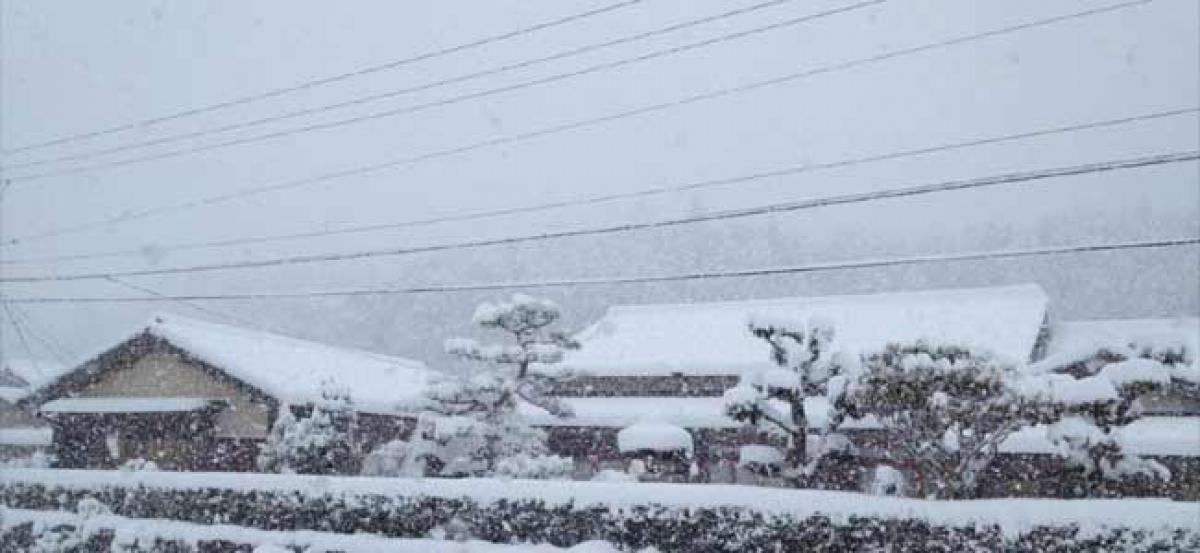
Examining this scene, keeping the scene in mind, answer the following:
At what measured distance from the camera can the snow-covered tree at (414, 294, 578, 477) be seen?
48.9ft

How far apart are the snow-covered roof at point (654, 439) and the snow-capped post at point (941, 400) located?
3726mm

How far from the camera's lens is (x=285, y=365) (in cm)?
2041

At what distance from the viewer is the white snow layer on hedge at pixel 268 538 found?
1046 centimetres

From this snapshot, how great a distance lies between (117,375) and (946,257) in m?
18.2

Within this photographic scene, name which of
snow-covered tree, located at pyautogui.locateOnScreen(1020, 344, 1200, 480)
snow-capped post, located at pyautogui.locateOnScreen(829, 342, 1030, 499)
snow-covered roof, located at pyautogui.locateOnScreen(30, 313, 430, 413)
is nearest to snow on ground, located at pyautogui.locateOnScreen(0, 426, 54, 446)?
snow-covered roof, located at pyautogui.locateOnScreen(30, 313, 430, 413)

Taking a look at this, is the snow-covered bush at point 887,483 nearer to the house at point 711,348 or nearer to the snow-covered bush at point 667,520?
the house at point 711,348

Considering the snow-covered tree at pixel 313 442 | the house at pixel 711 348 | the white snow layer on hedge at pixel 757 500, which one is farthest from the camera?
the house at pixel 711 348

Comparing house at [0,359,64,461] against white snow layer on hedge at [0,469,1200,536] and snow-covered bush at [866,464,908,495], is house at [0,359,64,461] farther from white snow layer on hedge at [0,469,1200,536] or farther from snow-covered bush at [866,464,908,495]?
snow-covered bush at [866,464,908,495]

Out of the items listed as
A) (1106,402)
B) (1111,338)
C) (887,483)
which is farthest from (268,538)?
(1111,338)

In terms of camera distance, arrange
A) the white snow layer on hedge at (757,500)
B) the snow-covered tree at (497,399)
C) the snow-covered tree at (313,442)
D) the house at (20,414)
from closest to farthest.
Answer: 1. the white snow layer on hedge at (757,500)
2. the snow-covered tree at (497,399)
3. the snow-covered tree at (313,442)
4. the house at (20,414)

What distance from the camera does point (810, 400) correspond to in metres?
16.7

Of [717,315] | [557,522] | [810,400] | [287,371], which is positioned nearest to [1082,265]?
[717,315]

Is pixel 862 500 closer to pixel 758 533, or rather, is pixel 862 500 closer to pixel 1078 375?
pixel 758 533

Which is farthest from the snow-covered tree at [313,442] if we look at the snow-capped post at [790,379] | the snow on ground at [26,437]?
the snow on ground at [26,437]
